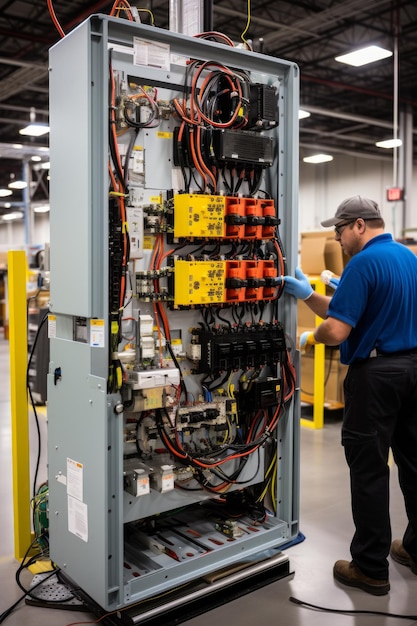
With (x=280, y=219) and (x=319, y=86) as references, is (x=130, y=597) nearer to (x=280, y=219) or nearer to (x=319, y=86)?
(x=280, y=219)

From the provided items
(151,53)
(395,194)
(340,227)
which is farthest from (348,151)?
(151,53)

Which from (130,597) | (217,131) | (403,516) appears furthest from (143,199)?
(403,516)

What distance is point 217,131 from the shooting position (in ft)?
8.17

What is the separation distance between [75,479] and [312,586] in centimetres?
117

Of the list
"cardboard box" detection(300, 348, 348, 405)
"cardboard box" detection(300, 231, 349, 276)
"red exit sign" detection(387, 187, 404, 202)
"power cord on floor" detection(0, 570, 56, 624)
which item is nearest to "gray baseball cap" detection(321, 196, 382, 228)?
"power cord on floor" detection(0, 570, 56, 624)

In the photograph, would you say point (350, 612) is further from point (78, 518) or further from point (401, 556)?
point (78, 518)

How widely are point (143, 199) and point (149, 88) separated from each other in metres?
0.44

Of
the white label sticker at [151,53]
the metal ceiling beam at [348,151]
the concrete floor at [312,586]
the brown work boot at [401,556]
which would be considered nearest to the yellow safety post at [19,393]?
the concrete floor at [312,586]

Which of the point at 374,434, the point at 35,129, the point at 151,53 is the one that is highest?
the point at 35,129

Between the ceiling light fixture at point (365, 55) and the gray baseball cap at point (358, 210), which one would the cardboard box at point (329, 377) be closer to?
the gray baseball cap at point (358, 210)

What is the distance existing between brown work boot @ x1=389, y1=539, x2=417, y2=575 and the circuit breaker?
50 centimetres

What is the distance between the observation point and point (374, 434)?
8.25 feet

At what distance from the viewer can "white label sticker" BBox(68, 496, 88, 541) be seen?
2299 mm

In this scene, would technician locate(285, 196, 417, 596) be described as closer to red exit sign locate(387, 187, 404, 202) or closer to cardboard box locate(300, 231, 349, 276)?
cardboard box locate(300, 231, 349, 276)
